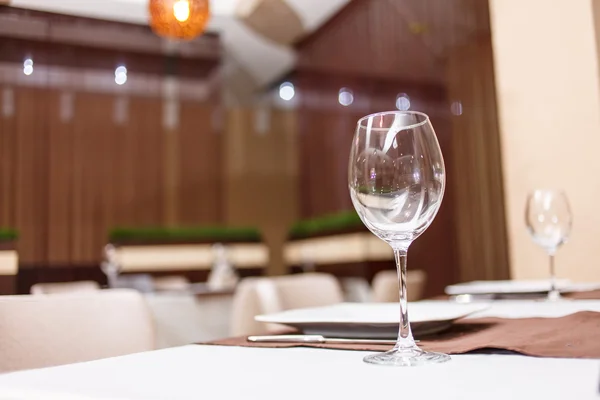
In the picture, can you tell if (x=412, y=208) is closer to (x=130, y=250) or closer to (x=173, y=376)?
(x=173, y=376)

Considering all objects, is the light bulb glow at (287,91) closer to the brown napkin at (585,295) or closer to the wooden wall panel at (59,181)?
the wooden wall panel at (59,181)

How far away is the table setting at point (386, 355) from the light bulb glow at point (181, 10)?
2707 millimetres

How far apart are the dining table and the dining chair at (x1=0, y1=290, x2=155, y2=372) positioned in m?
0.34

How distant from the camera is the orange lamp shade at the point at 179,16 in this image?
3.23 metres

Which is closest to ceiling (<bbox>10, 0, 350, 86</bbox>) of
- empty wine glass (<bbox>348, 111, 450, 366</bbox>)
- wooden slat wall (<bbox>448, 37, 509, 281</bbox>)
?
wooden slat wall (<bbox>448, 37, 509, 281</bbox>)

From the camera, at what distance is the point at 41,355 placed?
938 millimetres

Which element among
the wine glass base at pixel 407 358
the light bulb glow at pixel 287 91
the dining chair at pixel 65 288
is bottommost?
the dining chair at pixel 65 288

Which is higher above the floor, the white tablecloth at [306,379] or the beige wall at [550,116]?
the beige wall at [550,116]

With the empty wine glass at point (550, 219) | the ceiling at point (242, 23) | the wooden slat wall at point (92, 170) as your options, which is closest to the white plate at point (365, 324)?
the empty wine glass at point (550, 219)

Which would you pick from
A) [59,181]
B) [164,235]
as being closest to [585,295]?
[164,235]

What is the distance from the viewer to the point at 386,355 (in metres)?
0.58

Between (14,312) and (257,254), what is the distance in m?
5.56

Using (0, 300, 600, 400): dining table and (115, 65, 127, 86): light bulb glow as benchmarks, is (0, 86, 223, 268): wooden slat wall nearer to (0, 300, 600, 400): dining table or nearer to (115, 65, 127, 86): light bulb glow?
(115, 65, 127, 86): light bulb glow

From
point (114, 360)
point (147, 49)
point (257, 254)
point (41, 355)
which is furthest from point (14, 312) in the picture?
point (147, 49)
